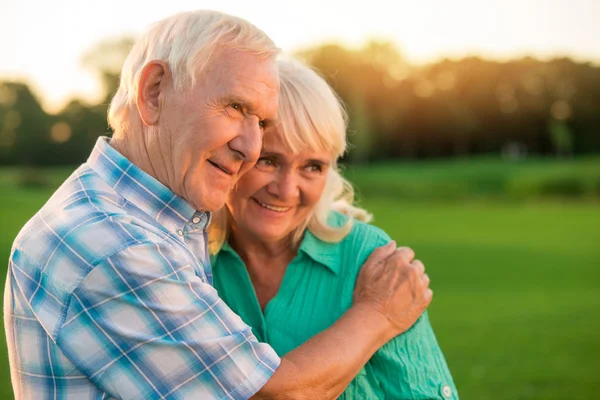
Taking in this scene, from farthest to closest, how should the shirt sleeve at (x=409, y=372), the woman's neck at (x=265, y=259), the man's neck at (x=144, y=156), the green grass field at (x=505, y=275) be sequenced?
the green grass field at (x=505, y=275) < the woman's neck at (x=265, y=259) < the shirt sleeve at (x=409, y=372) < the man's neck at (x=144, y=156)

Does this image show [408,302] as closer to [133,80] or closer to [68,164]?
[133,80]

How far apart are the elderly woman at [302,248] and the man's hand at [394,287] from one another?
0.07 meters

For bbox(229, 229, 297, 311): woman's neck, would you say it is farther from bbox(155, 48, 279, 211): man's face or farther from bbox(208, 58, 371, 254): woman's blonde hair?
bbox(155, 48, 279, 211): man's face

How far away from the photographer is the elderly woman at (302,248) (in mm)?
2693

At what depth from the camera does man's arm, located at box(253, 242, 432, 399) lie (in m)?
2.10

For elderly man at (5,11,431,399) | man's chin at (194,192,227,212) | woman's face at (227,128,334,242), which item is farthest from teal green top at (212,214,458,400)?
man's chin at (194,192,227,212)

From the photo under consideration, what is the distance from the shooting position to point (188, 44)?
211 centimetres

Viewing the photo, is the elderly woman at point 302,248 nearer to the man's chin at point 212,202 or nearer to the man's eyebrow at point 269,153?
the man's eyebrow at point 269,153

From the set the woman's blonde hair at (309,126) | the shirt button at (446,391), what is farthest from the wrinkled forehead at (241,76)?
the shirt button at (446,391)

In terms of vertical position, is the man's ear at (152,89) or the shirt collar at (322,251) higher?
the man's ear at (152,89)

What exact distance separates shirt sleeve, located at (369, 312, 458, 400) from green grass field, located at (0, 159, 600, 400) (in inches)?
164

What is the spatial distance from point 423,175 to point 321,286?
3657 centimetres

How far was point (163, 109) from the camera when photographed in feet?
7.09

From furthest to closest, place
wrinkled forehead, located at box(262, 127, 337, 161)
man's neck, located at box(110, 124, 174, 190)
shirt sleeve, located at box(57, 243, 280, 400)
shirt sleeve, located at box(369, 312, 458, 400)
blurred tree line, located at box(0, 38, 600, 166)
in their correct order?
blurred tree line, located at box(0, 38, 600, 166), wrinkled forehead, located at box(262, 127, 337, 161), shirt sleeve, located at box(369, 312, 458, 400), man's neck, located at box(110, 124, 174, 190), shirt sleeve, located at box(57, 243, 280, 400)
